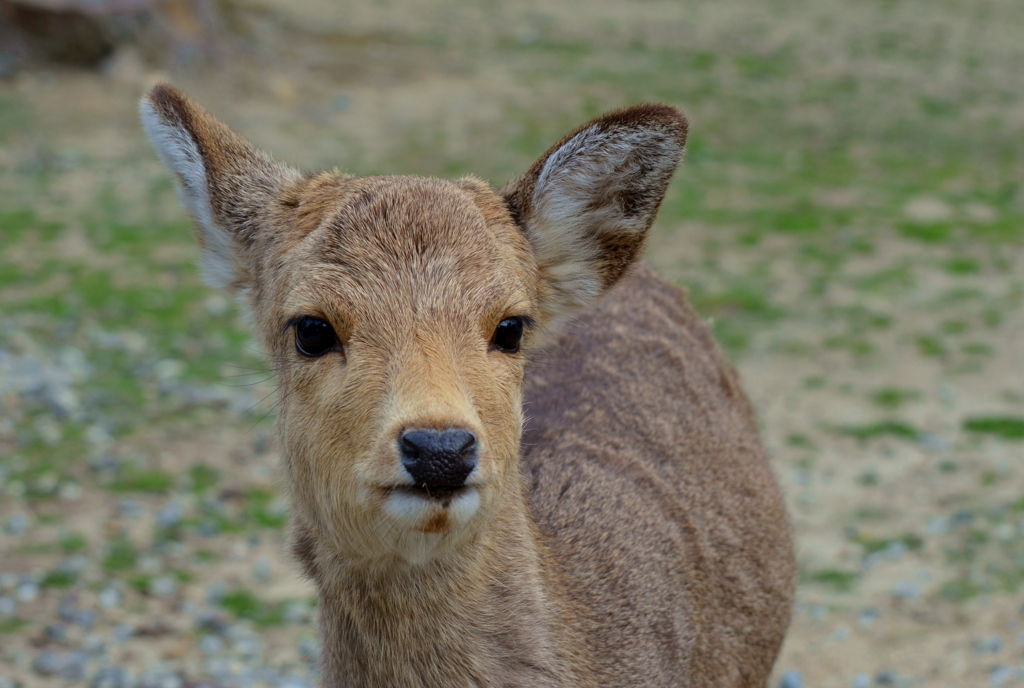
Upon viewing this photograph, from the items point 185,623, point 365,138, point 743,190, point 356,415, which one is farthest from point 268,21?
point 356,415

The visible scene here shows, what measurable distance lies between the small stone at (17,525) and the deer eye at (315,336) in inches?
180

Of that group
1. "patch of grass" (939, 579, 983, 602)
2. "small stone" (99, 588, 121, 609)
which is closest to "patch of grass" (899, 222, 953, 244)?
"patch of grass" (939, 579, 983, 602)

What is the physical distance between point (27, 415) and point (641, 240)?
6258 mm

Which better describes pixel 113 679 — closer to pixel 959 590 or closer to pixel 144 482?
pixel 144 482

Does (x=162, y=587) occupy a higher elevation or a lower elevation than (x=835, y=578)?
lower

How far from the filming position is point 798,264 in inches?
521

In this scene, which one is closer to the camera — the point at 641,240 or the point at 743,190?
the point at 641,240

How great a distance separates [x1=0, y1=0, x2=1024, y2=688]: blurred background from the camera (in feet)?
22.9

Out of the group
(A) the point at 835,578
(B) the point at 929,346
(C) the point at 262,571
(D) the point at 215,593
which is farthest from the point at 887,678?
(B) the point at 929,346

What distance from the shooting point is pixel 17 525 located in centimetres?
767

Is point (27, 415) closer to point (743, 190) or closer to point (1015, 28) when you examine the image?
point (743, 190)

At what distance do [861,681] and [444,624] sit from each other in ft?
10.6

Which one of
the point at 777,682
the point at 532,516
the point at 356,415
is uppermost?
the point at 356,415

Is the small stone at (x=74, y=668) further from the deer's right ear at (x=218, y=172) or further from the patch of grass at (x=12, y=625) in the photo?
the deer's right ear at (x=218, y=172)
